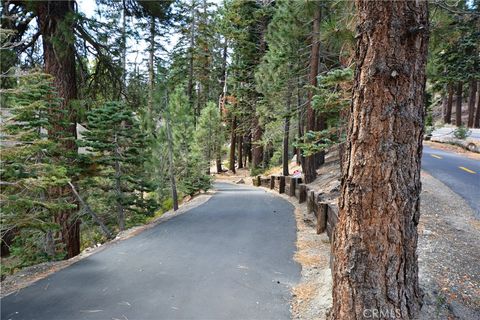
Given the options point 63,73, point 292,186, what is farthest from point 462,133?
point 63,73

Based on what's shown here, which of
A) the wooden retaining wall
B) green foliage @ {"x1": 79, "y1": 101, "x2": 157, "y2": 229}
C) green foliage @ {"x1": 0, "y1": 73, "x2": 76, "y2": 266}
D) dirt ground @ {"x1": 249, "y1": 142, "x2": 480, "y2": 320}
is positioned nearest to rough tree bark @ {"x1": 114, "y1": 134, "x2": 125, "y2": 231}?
green foliage @ {"x1": 79, "y1": 101, "x2": 157, "y2": 229}

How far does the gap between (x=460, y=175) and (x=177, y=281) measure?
10211 millimetres

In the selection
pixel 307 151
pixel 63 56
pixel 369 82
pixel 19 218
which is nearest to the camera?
pixel 369 82

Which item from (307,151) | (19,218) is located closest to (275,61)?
(307,151)

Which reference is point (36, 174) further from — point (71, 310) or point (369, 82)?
point (369, 82)

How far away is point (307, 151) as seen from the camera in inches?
278

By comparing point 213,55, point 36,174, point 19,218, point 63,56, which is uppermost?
point 213,55

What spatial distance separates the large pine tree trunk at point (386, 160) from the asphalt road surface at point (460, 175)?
5321 mm

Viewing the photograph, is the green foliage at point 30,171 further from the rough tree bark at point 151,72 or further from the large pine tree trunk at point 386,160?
the large pine tree trunk at point 386,160

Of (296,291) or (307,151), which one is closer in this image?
(296,291)

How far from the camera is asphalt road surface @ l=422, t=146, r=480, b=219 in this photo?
7.82 meters

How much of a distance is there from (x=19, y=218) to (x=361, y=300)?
5.82 metres

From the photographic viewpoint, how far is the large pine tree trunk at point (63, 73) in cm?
731

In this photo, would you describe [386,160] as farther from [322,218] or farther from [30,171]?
[30,171]
